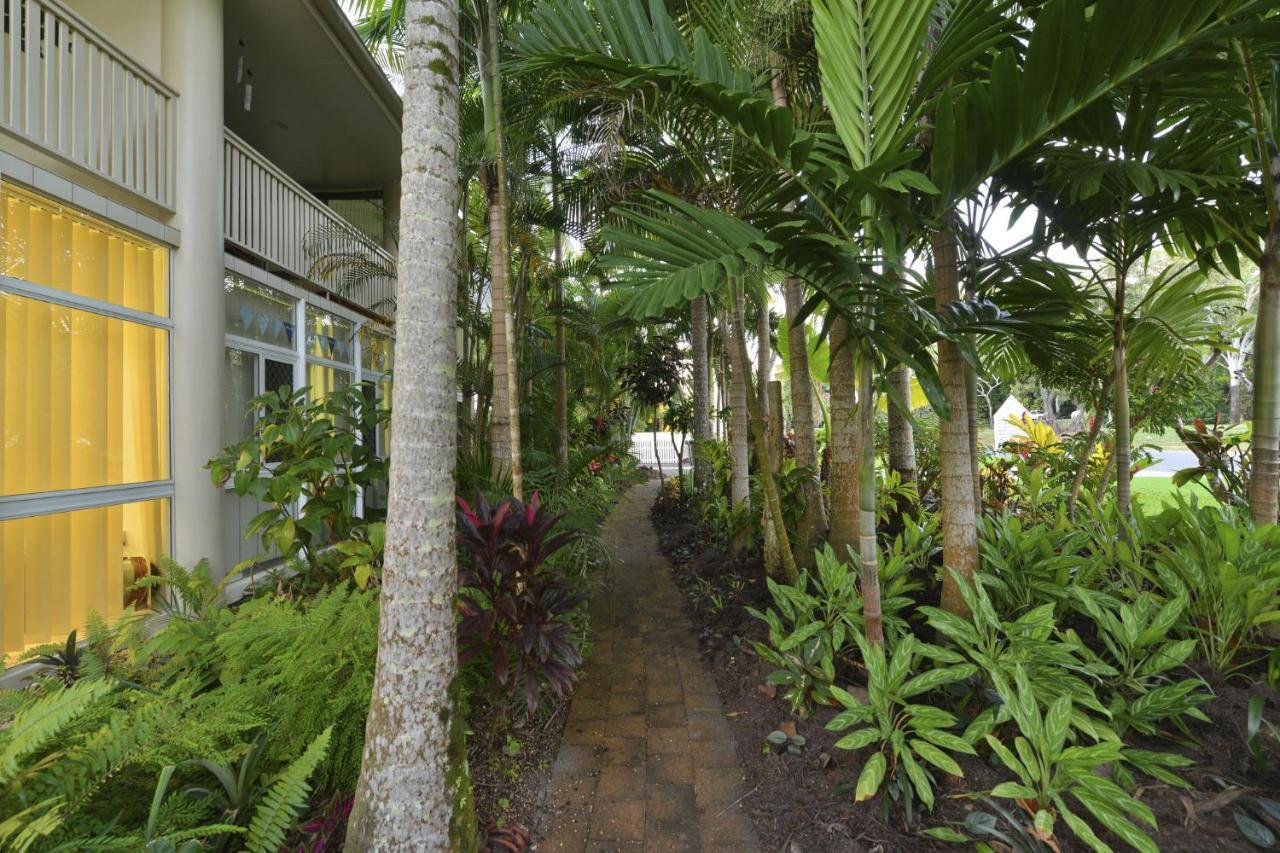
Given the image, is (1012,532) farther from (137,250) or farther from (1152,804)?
(137,250)

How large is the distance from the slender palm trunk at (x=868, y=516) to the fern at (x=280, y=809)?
1.93 metres

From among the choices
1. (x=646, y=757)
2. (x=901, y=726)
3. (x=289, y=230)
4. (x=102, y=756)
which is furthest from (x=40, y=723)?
(x=289, y=230)

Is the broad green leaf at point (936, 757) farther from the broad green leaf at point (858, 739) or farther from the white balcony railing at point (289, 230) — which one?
the white balcony railing at point (289, 230)

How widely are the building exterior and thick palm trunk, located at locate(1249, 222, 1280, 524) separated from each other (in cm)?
602

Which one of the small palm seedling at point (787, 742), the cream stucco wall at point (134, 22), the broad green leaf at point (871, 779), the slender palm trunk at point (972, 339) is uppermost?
the cream stucco wall at point (134, 22)

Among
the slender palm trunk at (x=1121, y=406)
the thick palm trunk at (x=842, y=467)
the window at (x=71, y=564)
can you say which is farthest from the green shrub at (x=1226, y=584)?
the window at (x=71, y=564)

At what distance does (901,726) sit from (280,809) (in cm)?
196

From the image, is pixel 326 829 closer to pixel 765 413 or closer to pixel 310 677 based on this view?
pixel 310 677

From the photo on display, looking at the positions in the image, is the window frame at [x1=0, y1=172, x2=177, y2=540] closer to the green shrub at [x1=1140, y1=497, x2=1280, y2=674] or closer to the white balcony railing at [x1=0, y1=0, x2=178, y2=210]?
the white balcony railing at [x1=0, y1=0, x2=178, y2=210]

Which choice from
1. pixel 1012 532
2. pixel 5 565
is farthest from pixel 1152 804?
pixel 5 565

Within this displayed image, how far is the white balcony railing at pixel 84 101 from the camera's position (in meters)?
2.96

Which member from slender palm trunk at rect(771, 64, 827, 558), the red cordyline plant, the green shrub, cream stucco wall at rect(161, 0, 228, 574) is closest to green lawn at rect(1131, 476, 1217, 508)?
the green shrub

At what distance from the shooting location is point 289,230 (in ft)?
17.4

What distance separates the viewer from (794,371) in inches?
153
